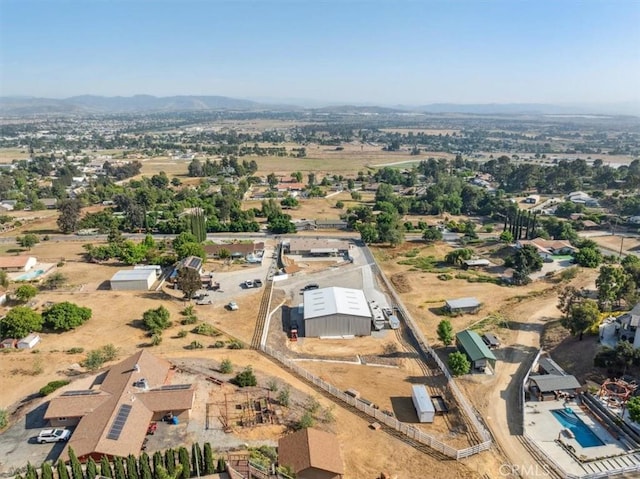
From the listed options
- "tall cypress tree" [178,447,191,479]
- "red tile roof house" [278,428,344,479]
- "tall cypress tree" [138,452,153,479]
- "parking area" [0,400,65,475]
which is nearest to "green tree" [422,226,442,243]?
"red tile roof house" [278,428,344,479]

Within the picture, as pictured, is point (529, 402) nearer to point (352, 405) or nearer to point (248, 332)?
point (352, 405)

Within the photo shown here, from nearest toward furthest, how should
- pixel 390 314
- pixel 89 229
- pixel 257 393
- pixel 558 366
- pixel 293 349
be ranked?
pixel 257 393 → pixel 558 366 → pixel 293 349 → pixel 390 314 → pixel 89 229

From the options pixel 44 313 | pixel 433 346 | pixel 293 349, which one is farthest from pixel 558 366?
pixel 44 313

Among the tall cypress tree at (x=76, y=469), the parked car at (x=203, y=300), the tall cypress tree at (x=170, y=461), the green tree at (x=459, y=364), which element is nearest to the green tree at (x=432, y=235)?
the parked car at (x=203, y=300)

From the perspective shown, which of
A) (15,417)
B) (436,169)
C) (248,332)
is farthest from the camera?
(436,169)

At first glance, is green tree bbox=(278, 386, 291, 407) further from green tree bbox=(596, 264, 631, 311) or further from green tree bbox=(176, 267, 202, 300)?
green tree bbox=(596, 264, 631, 311)

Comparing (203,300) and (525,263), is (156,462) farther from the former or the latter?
(525,263)

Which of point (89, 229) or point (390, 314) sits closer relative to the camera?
point (390, 314)

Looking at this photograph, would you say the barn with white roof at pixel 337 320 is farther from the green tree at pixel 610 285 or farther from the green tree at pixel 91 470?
the green tree at pixel 610 285
